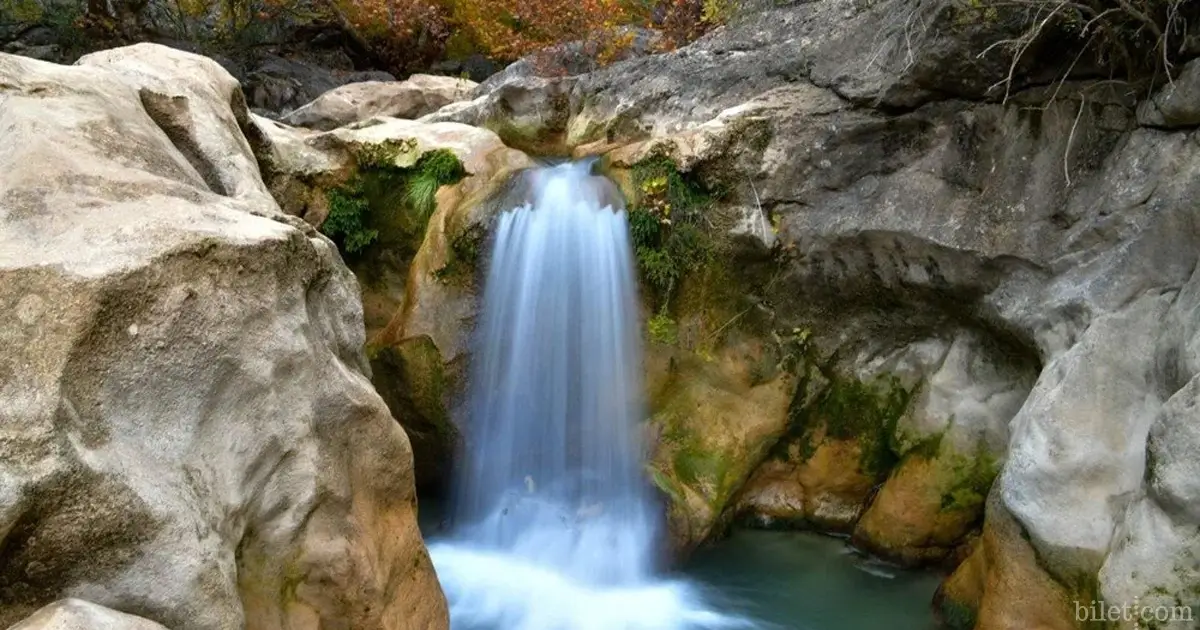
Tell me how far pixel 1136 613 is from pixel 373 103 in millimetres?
11194

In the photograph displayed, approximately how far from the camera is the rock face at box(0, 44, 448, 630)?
264cm

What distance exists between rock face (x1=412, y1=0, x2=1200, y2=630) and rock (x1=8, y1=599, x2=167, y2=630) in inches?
181

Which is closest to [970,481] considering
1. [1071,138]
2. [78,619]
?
[1071,138]

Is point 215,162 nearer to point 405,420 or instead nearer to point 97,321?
point 97,321

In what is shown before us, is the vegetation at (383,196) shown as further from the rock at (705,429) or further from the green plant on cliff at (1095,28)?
the green plant on cliff at (1095,28)

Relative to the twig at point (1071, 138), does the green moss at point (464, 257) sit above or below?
below

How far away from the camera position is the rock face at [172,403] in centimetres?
264

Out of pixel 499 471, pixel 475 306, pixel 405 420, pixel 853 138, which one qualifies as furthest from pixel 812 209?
pixel 405 420

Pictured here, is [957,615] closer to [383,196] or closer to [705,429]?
[705,429]

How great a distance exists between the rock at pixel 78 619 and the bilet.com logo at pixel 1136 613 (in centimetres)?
457

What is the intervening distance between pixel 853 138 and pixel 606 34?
6522 millimetres

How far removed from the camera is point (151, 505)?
2797mm

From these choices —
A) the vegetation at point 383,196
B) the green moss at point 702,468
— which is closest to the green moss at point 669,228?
the green moss at point 702,468

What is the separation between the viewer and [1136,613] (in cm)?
405
